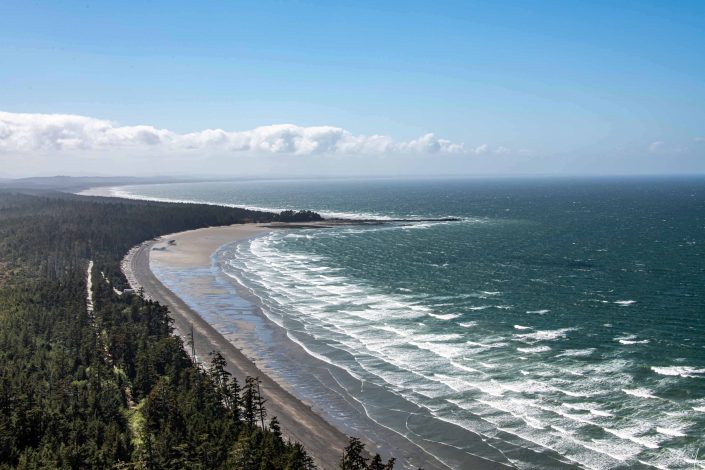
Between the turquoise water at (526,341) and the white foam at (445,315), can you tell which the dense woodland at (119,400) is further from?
the white foam at (445,315)

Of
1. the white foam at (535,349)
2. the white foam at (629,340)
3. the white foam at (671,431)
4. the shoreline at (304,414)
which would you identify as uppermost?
the white foam at (629,340)

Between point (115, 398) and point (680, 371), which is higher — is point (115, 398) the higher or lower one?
the lower one

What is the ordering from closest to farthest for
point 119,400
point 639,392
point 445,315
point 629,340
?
point 639,392
point 119,400
point 629,340
point 445,315

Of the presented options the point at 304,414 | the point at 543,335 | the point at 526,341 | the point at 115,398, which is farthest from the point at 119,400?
the point at 543,335

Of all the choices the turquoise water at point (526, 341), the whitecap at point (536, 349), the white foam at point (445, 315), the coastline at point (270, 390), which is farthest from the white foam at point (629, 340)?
the coastline at point (270, 390)

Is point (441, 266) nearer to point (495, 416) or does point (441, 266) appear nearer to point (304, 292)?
point (304, 292)

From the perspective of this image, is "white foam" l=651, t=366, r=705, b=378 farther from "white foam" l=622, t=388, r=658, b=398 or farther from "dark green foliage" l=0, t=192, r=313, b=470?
"dark green foliage" l=0, t=192, r=313, b=470

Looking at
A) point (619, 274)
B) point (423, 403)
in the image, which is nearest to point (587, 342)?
point (423, 403)

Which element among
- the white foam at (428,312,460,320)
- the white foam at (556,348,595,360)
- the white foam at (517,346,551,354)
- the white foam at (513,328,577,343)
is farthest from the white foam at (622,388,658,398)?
the white foam at (428,312,460,320)

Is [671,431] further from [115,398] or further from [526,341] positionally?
[115,398]
